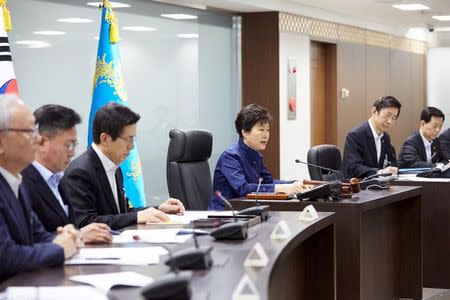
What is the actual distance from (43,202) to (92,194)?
0.49 metres

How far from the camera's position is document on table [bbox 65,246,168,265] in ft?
9.37

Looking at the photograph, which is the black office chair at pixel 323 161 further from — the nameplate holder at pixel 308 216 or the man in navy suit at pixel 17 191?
the man in navy suit at pixel 17 191

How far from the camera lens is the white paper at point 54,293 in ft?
7.52

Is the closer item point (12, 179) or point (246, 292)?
point (246, 292)

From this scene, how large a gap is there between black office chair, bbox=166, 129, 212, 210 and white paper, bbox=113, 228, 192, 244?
202 cm

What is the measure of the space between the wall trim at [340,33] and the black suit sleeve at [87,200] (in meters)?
6.60

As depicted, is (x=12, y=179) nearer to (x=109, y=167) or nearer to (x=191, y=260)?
(x=191, y=260)

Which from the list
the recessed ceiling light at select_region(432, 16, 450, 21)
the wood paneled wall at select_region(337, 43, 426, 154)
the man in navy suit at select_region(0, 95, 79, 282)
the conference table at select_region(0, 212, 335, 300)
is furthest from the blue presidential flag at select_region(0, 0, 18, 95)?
the recessed ceiling light at select_region(432, 16, 450, 21)

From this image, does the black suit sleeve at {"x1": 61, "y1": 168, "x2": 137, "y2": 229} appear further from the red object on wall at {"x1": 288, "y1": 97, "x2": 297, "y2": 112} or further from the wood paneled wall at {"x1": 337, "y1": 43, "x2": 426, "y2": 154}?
the wood paneled wall at {"x1": 337, "y1": 43, "x2": 426, "y2": 154}

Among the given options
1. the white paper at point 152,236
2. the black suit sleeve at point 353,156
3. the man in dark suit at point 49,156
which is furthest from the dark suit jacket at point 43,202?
the black suit sleeve at point 353,156

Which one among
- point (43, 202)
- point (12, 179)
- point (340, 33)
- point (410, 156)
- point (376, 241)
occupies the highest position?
point (340, 33)

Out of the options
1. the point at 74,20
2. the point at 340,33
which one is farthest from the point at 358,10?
the point at 74,20

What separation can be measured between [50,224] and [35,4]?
150 inches

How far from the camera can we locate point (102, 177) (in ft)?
13.1
